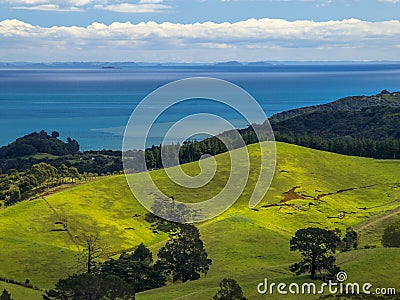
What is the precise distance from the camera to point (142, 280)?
39.6 metres

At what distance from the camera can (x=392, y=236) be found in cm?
4559

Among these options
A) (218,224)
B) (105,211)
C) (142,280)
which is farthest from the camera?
(105,211)

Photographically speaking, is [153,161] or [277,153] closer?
[277,153]

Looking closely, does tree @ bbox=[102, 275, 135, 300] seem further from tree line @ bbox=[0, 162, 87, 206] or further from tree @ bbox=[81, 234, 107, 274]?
tree line @ bbox=[0, 162, 87, 206]

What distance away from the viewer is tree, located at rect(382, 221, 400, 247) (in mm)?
45075

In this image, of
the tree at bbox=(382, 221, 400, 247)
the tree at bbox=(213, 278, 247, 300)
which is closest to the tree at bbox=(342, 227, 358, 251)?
the tree at bbox=(382, 221, 400, 247)

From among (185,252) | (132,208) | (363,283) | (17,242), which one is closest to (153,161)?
(132,208)

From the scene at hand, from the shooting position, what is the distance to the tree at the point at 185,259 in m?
40.5

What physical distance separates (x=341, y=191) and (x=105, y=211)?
3509 cm

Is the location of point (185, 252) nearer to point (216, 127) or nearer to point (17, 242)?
point (17, 242)

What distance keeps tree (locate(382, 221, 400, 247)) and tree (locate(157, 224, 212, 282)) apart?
15.9m

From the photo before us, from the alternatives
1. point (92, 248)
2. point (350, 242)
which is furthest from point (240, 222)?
point (92, 248)

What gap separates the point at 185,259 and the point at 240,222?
1973cm

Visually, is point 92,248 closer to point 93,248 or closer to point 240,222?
point 93,248
